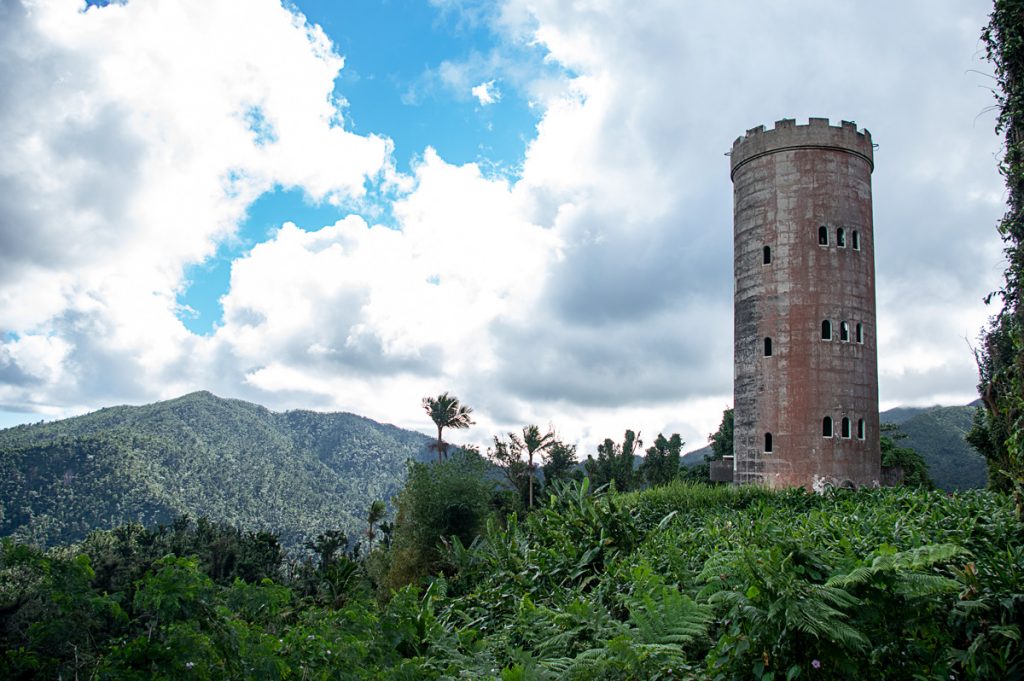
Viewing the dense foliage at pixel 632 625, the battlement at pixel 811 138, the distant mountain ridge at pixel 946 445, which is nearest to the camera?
the dense foliage at pixel 632 625

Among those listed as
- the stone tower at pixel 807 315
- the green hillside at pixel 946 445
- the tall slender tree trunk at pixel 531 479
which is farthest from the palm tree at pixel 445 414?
the green hillside at pixel 946 445

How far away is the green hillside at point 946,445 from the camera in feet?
250

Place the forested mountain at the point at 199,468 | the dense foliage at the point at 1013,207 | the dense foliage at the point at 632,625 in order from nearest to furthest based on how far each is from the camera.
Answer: the dense foliage at the point at 632,625
the dense foliage at the point at 1013,207
the forested mountain at the point at 199,468

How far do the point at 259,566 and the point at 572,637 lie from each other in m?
42.9

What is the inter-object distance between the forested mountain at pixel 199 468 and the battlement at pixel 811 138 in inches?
1883

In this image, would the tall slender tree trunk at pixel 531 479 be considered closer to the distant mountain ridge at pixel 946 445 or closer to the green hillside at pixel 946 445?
the distant mountain ridge at pixel 946 445

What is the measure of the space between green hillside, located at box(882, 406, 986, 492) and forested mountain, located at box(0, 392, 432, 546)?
194ft

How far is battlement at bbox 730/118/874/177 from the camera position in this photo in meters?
23.5

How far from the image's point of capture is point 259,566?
141 feet

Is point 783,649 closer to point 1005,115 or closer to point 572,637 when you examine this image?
point 572,637

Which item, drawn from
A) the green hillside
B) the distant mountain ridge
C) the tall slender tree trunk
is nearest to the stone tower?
the tall slender tree trunk

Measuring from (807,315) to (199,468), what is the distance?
129 m

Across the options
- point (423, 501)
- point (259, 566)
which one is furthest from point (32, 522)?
point (423, 501)

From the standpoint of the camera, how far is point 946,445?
84.9m
